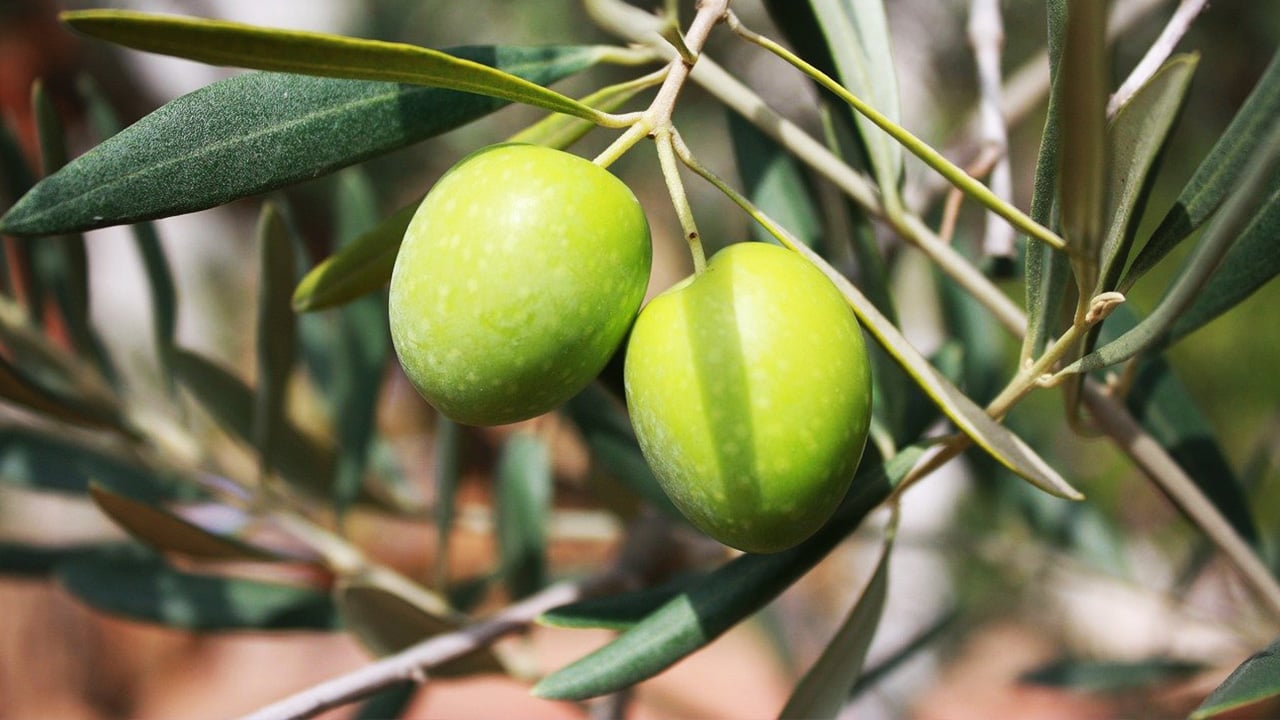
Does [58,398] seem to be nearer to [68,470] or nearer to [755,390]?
[68,470]

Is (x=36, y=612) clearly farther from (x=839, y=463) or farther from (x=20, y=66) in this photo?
(x=839, y=463)

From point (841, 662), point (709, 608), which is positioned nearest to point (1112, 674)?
point (841, 662)

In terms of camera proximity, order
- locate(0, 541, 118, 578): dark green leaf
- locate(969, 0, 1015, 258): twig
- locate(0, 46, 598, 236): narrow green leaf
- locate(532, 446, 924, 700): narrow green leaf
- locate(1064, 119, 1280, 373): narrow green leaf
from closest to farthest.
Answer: locate(1064, 119, 1280, 373): narrow green leaf < locate(0, 46, 598, 236): narrow green leaf < locate(532, 446, 924, 700): narrow green leaf < locate(969, 0, 1015, 258): twig < locate(0, 541, 118, 578): dark green leaf

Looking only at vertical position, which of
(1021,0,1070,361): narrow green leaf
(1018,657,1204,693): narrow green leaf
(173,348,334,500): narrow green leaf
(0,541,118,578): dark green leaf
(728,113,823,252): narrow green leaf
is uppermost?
(173,348,334,500): narrow green leaf

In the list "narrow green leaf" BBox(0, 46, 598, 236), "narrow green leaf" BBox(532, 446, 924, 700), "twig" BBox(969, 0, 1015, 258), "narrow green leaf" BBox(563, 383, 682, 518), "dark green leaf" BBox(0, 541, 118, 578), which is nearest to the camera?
"narrow green leaf" BBox(0, 46, 598, 236)

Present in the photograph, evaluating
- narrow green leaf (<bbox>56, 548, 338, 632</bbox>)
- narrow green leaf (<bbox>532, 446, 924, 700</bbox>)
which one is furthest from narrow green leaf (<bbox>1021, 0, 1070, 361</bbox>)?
narrow green leaf (<bbox>56, 548, 338, 632</bbox>)

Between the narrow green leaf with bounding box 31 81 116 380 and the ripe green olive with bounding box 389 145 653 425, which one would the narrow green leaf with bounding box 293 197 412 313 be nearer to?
the ripe green olive with bounding box 389 145 653 425

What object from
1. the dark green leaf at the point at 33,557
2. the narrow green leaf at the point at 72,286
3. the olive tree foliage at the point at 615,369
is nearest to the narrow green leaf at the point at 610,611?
the olive tree foliage at the point at 615,369
